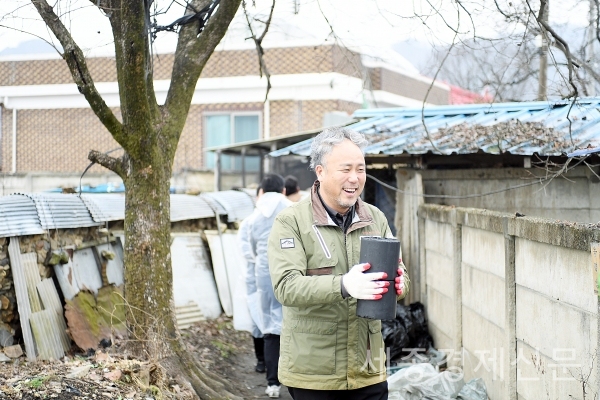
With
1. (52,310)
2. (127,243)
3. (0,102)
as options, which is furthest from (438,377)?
(0,102)

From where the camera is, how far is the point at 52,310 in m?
7.88

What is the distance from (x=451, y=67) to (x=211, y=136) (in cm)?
1260

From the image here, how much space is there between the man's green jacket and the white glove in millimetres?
327

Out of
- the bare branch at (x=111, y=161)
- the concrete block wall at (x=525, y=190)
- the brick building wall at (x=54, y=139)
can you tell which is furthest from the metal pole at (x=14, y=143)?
the bare branch at (x=111, y=161)

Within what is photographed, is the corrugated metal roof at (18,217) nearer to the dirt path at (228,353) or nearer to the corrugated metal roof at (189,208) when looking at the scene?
the dirt path at (228,353)

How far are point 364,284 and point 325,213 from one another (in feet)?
1.93

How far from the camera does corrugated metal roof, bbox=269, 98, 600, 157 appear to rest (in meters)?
8.10

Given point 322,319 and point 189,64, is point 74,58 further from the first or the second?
point 322,319

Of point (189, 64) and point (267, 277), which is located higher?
point (189, 64)

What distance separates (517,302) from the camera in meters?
5.59

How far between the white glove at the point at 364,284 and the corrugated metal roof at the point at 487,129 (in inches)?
161

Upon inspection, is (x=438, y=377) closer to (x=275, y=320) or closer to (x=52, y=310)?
(x=275, y=320)

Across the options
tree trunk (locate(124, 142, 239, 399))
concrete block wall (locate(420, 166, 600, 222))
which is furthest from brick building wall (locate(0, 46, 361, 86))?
tree trunk (locate(124, 142, 239, 399))

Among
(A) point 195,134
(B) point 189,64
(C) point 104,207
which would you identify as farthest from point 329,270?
(A) point 195,134
